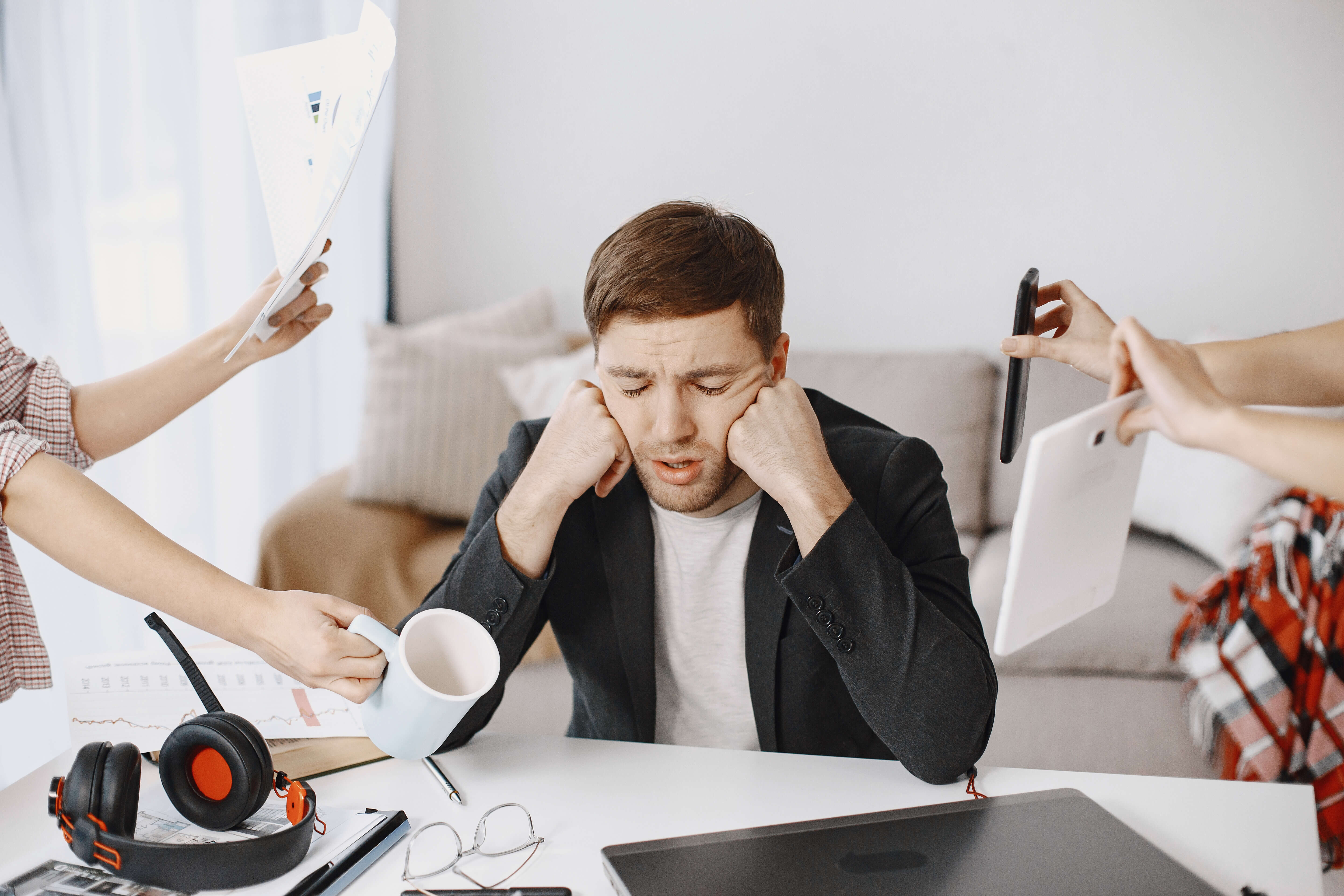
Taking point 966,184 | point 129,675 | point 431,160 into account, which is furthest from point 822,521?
point 431,160

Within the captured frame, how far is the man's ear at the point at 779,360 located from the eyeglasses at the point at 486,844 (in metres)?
0.65

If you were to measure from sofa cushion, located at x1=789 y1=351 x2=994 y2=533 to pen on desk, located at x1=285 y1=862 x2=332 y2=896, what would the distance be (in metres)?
1.91

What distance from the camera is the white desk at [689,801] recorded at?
0.81 m

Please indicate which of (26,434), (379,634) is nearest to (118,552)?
(26,434)

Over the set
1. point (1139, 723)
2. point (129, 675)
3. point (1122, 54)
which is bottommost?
point (1139, 723)

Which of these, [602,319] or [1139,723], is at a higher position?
[602,319]

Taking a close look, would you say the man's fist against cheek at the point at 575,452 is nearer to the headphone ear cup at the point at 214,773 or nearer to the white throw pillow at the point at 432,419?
the headphone ear cup at the point at 214,773

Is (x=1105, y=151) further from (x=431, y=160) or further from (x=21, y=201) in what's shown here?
(x=21, y=201)

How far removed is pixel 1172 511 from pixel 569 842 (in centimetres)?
196

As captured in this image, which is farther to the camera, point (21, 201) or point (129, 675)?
point (21, 201)

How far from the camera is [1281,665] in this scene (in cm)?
193

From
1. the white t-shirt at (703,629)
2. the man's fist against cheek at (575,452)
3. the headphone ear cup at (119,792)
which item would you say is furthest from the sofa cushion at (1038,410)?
the headphone ear cup at (119,792)

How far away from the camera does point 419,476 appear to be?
254 cm

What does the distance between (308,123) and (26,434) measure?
44 cm
